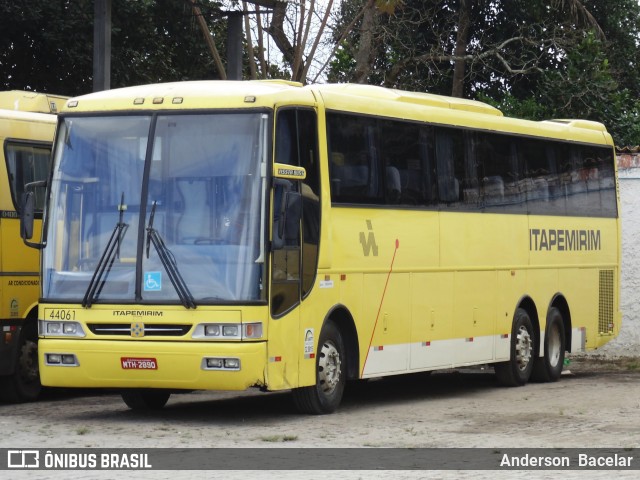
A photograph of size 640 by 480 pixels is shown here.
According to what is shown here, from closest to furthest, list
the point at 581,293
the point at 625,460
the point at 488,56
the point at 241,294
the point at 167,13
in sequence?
the point at 625,460, the point at 241,294, the point at 581,293, the point at 167,13, the point at 488,56

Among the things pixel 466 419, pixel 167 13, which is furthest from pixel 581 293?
pixel 167 13

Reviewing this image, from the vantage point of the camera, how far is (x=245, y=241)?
13.2 metres

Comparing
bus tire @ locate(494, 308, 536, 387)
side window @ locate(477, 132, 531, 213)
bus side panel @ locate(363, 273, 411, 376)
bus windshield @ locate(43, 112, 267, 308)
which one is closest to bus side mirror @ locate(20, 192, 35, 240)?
bus windshield @ locate(43, 112, 267, 308)

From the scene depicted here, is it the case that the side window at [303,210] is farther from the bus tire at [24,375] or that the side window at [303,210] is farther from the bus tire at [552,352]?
the bus tire at [552,352]

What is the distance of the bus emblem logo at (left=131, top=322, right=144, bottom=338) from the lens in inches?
523

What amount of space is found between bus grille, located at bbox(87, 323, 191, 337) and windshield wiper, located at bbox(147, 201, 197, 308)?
24cm

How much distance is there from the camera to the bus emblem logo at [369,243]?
15.1 metres

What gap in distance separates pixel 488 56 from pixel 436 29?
1641 mm

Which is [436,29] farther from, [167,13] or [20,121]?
[20,121]

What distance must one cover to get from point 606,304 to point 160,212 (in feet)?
33.0

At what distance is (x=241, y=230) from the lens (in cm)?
1326

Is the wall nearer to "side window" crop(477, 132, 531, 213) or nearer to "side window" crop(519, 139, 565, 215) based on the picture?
"side window" crop(519, 139, 565, 215)

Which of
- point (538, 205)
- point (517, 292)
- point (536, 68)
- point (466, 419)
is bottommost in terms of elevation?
point (466, 419)

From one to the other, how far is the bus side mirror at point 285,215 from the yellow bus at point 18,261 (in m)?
3.89
